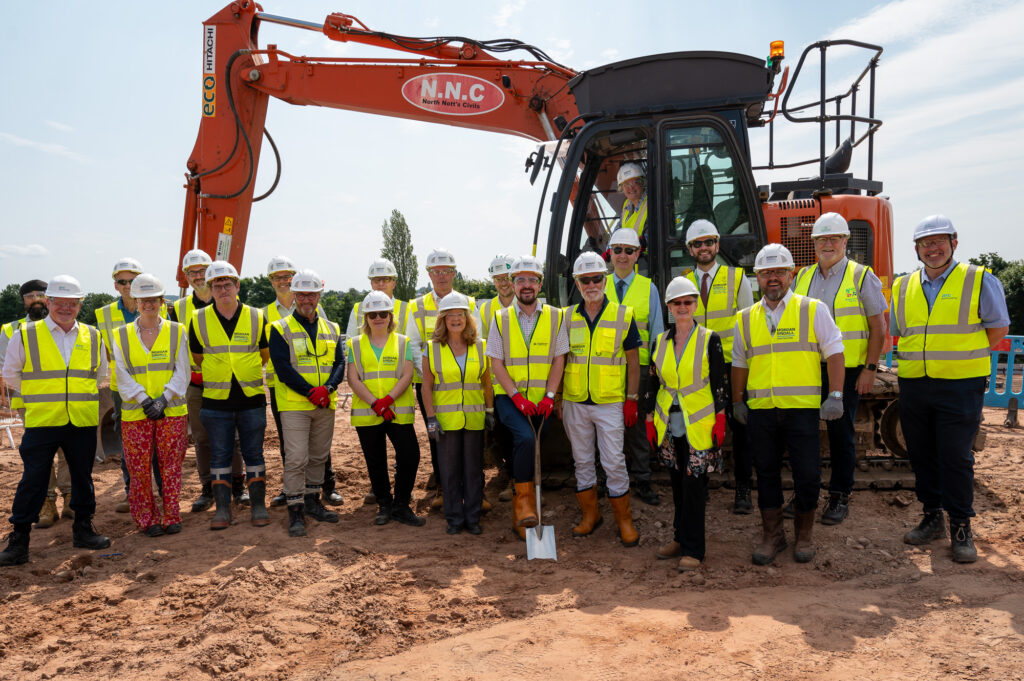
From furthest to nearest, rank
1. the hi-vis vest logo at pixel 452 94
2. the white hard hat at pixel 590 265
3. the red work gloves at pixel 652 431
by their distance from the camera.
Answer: the hi-vis vest logo at pixel 452 94 < the white hard hat at pixel 590 265 < the red work gloves at pixel 652 431

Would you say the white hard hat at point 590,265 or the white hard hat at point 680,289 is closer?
the white hard hat at point 680,289

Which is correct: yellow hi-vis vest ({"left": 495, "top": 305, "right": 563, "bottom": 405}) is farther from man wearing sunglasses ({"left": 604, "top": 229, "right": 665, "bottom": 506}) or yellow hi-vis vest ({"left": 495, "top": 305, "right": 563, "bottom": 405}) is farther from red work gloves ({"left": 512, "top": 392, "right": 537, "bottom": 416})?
man wearing sunglasses ({"left": 604, "top": 229, "right": 665, "bottom": 506})

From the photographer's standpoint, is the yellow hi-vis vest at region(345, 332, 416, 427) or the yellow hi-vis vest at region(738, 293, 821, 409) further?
the yellow hi-vis vest at region(345, 332, 416, 427)

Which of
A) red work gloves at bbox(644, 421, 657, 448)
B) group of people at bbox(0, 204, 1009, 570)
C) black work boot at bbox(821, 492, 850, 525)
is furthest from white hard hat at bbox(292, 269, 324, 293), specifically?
black work boot at bbox(821, 492, 850, 525)

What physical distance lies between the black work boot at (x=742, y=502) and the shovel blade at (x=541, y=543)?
1.63m

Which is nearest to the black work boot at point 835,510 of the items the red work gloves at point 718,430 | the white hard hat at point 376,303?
the red work gloves at point 718,430

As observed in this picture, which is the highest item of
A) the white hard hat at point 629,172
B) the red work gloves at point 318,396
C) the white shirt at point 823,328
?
the white hard hat at point 629,172

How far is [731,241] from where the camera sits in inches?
230

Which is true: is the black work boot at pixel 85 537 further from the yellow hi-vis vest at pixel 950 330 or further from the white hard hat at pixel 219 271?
the yellow hi-vis vest at pixel 950 330

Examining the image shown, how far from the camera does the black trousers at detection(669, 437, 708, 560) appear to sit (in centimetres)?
457

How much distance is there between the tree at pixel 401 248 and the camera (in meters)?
40.5

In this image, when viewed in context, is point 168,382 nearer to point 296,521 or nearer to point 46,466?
point 46,466

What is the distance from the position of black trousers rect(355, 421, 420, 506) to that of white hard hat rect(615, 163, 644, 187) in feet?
9.07

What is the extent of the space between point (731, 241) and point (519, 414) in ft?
7.49
